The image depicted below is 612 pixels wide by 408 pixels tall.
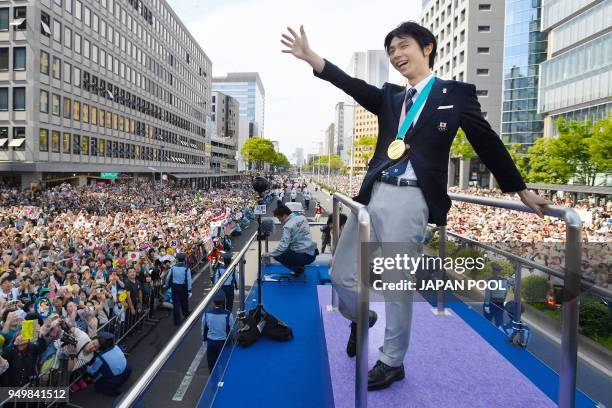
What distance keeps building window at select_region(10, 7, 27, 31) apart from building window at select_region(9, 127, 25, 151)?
8.52 m

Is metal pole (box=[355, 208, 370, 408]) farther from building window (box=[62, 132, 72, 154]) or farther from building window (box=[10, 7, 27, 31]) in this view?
building window (box=[62, 132, 72, 154])

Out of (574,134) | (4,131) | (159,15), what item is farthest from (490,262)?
(159,15)

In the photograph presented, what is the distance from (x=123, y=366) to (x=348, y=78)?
7.39 meters

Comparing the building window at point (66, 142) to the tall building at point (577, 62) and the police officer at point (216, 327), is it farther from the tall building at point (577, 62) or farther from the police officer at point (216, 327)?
the tall building at point (577, 62)

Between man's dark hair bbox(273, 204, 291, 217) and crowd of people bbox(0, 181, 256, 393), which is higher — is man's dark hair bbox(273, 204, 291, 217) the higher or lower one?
the higher one

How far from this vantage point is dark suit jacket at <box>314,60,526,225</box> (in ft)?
8.02

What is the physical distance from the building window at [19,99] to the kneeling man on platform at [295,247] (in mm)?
41709

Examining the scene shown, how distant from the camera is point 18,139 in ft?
128

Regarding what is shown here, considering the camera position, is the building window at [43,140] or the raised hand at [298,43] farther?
the building window at [43,140]

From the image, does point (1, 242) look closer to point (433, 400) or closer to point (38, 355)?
point (38, 355)

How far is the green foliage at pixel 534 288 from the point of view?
2947mm

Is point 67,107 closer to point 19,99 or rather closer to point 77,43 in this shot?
point 19,99

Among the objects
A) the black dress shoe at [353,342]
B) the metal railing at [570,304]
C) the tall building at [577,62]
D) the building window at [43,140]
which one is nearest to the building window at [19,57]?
the building window at [43,140]

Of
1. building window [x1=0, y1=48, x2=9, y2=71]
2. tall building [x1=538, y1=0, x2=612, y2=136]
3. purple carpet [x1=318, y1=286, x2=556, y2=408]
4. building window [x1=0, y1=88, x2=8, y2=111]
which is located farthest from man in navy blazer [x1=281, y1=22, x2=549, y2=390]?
building window [x1=0, y1=48, x2=9, y2=71]
